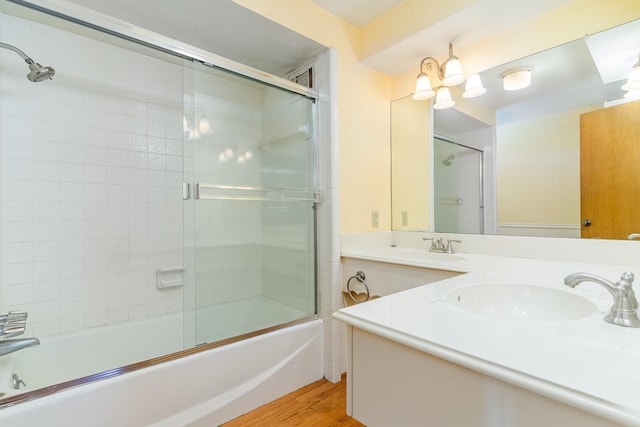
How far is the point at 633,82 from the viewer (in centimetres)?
132

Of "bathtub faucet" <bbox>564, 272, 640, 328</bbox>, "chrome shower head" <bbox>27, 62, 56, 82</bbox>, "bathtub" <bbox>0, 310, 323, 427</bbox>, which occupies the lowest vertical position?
"bathtub" <bbox>0, 310, 323, 427</bbox>

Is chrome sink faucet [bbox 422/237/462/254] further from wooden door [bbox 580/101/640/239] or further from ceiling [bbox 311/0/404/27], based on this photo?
ceiling [bbox 311/0/404/27]

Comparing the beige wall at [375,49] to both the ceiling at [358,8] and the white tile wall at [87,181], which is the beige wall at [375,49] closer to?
the ceiling at [358,8]

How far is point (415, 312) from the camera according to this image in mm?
750

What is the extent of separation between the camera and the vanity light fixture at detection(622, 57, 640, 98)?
1.31 metres

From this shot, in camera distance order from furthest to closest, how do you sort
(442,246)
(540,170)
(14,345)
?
(442,246), (540,170), (14,345)

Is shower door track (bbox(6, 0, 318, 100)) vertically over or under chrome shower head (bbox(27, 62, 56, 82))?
over

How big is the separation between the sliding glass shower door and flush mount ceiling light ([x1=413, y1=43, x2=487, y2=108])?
762 millimetres

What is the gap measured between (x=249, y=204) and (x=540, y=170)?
6.03ft

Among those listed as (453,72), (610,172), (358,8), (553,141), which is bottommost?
(610,172)

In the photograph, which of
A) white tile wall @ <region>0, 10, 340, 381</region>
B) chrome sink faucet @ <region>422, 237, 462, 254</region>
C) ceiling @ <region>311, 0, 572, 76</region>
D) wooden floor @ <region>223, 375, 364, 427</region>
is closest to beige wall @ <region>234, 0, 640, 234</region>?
ceiling @ <region>311, 0, 572, 76</region>

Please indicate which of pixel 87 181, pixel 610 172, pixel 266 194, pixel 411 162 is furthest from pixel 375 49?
pixel 87 181

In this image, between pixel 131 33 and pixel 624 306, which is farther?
pixel 131 33

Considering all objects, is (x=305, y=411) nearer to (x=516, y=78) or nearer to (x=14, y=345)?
(x=14, y=345)
